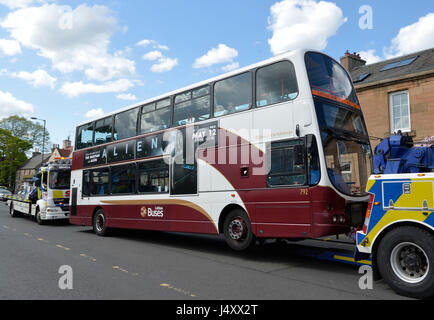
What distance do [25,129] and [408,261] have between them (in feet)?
229

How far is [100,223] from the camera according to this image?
42.1 ft

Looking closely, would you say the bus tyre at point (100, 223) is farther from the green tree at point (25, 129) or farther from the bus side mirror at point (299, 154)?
the green tree at point (25, 129)

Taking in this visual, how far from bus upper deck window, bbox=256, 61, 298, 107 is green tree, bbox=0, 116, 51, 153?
62504mm

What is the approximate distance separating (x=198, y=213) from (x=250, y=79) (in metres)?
3.46

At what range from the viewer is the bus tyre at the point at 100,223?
41.1ft

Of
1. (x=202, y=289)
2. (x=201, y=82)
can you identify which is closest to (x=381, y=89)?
(x=201, y=82)

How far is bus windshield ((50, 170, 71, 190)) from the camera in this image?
16562 mm

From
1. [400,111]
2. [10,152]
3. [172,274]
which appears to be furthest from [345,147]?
[10,152]

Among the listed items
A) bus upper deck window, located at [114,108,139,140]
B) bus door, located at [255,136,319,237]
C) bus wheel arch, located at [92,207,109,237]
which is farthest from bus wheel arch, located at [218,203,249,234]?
bus wheel arch, located at [92,207,109,237]

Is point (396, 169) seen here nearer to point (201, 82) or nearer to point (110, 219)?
point (201, 82)

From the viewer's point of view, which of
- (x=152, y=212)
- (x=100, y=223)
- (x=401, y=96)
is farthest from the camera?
(x=401, y=96)

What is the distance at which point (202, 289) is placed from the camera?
552 centimetres

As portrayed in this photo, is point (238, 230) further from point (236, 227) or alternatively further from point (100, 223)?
point (100, 223)
